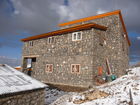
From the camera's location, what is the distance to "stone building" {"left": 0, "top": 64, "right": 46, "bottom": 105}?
21.3 feet

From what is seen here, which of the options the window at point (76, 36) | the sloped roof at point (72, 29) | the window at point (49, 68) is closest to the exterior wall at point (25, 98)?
the window at point (76, 36)

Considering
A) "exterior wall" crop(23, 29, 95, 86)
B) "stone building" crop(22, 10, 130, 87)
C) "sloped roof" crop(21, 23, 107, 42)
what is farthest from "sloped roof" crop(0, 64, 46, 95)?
"sloped roof" crop(21, 23, 107, 42)

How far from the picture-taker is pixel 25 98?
731cm

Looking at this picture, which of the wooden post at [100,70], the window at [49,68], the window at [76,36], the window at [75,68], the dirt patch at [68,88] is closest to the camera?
the dirt patch at [68,88]

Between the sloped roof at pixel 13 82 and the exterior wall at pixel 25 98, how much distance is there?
0.28m

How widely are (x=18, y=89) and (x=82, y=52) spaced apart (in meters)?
8.77

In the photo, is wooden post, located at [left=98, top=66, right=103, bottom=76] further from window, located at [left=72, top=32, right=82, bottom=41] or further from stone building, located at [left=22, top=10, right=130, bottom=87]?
window, located at [left=72, top=32, right=82, bottom=41]

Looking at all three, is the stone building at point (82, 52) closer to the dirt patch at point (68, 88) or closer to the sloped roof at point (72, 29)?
the sloped roof at point (72, 29)

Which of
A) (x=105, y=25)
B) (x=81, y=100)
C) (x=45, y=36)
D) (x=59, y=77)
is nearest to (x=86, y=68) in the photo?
(x=59, y=77)

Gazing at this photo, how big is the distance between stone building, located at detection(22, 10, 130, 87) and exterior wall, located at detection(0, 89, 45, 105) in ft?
21.2

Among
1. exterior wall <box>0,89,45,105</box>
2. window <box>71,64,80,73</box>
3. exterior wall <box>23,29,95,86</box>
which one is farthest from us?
window <box>71,64,80,73</box>

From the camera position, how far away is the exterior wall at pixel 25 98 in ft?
21.2

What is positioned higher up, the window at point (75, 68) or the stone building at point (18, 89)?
the window at point (75, 68)

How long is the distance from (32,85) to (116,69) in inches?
444
